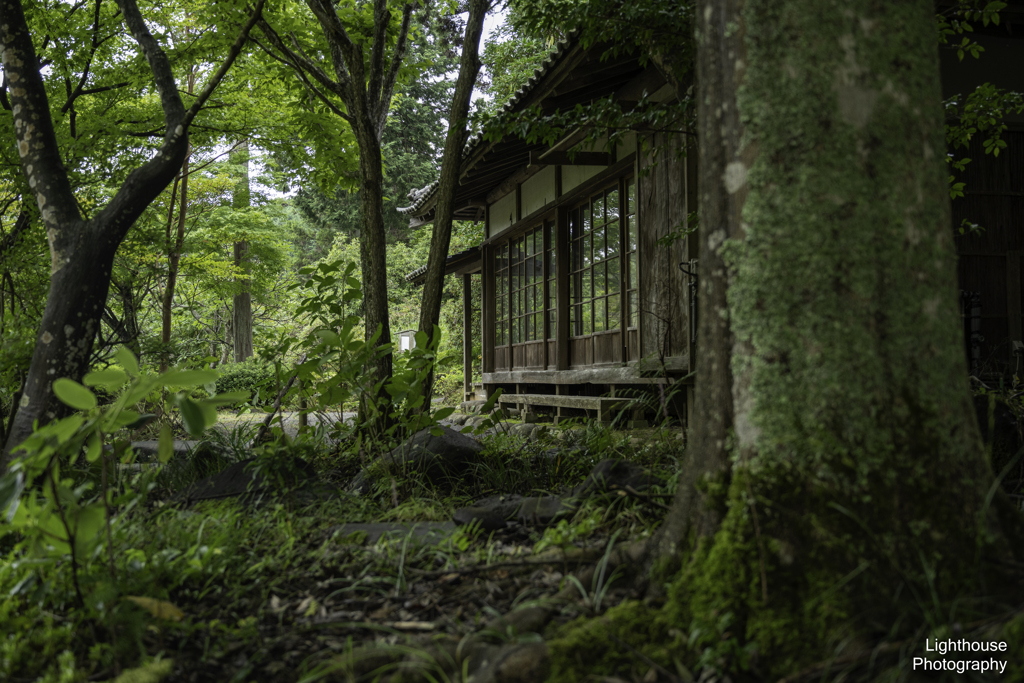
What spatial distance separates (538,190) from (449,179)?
397 cm

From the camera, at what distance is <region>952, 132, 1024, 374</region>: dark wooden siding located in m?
5.43

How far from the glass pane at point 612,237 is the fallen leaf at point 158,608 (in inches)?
235

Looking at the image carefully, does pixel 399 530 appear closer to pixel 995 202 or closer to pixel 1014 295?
pixel 1014 295

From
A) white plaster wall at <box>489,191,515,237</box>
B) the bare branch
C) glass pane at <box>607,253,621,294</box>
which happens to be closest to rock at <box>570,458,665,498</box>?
the bare branch

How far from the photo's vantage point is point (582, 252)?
7.90 metres

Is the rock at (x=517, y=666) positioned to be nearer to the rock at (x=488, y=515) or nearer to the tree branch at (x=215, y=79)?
the rock at (x=488, y=515)

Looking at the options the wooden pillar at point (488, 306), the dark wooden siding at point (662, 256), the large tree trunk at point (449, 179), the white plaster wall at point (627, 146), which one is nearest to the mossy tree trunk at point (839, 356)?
the large tree trunk at point (449, 179)

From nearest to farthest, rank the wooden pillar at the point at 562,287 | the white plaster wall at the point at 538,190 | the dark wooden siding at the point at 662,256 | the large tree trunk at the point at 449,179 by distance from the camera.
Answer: the large tree trunk at the point at 449,179 < the dark wooden siding at the point at 662,256 < the wooden pillar at the point at 562,287 < the white plaster wall at the point at 538,190

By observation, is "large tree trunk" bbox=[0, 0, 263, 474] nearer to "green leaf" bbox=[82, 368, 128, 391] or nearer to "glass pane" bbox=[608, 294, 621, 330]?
"green leaf" bbox=[82, 368, 128, 391]

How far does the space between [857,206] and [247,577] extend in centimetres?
180

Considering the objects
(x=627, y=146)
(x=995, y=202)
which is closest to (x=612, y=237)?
(x=627, y=146)

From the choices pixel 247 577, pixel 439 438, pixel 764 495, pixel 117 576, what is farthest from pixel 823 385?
pixel 439 438

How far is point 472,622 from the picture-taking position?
5.33 ft

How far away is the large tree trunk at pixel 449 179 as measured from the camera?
16.1ft
